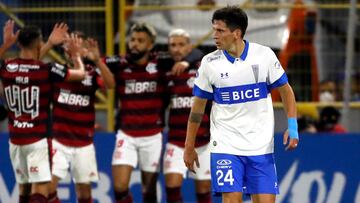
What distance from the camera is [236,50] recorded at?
32.1 ft

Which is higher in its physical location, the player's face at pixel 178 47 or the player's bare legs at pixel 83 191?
the player's face at pixel 178 47

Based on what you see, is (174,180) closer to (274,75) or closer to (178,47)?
(178,47)

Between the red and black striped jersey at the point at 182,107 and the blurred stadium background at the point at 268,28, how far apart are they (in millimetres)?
1730

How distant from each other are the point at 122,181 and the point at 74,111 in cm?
92

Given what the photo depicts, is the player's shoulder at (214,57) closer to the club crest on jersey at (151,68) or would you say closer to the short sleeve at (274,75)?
the short sleeve at (274,75)

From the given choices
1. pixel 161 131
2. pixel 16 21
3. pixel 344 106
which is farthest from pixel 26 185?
pixel 344 106

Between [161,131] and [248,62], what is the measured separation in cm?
340

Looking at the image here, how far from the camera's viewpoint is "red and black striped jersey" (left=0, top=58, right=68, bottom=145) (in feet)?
39.7

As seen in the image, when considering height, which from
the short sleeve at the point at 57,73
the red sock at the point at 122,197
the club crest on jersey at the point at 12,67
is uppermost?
the club crest on jersey at the point at 12,67

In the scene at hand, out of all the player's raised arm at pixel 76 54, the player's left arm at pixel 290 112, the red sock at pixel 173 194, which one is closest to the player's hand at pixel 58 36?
the player's raised arm at pixel 76 54

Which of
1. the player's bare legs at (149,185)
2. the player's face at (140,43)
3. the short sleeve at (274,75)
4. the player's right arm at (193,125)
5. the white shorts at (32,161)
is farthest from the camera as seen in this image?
the player's bare legs at (149,185)

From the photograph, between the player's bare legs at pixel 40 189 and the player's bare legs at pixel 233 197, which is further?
the player's bare legs at pixel 40 189

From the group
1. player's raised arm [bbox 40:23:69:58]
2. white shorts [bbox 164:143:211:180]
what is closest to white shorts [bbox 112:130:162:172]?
white shorts [bbox 164:143:211:180]

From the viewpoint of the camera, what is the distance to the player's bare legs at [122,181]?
12688mm
